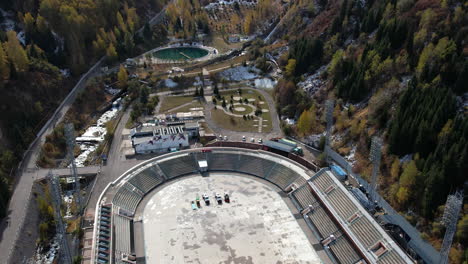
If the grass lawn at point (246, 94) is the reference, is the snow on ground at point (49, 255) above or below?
below

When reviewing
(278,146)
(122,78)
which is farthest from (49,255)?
(122,78)

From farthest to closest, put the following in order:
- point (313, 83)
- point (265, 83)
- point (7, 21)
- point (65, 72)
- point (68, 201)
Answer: point (7, 21) → point (265, 83) → point (65, 72) → point (313, 83) → point (68, 201)

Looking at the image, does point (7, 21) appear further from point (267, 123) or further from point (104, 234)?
point (104, 234)

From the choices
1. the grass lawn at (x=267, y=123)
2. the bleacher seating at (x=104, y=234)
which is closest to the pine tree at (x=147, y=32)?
the grass lawn at (x=267, y=123)

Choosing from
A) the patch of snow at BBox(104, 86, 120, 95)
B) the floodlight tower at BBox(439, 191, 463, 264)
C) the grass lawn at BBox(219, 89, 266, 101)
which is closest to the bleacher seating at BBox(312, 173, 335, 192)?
the floodlight tower at BBox(439, 191, 463, 264)

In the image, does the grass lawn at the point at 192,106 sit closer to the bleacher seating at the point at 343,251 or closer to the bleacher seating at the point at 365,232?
the bleacher seating at the point at 343,251

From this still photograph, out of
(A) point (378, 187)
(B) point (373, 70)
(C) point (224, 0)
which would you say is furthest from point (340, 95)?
(C) point (224, 0)

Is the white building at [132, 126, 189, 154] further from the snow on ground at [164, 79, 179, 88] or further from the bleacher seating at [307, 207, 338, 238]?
the snow on ground at [164, 79, 179, 88]
